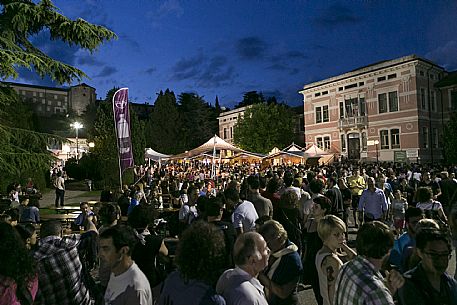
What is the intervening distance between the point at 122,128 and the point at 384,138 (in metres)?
30.4

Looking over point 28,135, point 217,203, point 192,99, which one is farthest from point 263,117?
point 217,203

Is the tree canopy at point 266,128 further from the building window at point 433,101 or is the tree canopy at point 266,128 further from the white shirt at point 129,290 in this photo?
the white shirt at point 129,290

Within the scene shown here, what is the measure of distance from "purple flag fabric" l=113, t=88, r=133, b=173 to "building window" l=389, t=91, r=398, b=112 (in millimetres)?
29507

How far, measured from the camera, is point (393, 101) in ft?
117

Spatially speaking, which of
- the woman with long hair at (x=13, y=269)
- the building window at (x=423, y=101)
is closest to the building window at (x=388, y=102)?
the building window at (x=423, y=101)

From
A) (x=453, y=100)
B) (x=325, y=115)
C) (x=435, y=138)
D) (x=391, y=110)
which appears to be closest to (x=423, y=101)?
(x=391, y=110)

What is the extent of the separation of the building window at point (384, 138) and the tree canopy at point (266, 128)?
534 inches

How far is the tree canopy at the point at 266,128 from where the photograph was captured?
4738cm

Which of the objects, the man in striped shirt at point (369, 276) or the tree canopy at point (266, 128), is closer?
the man in striped shirt at point (369, 276)

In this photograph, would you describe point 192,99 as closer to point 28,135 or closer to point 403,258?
point 28,135

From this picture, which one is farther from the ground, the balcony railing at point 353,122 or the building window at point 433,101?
the building window at point 433,101

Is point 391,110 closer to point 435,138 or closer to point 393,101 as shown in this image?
point 393,101

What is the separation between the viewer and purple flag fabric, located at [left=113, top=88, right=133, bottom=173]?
14133 mm

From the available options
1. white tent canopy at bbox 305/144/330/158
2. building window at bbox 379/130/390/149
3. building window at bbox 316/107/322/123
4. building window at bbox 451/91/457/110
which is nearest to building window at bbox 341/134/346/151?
building window at bbox 316/107/322/123
